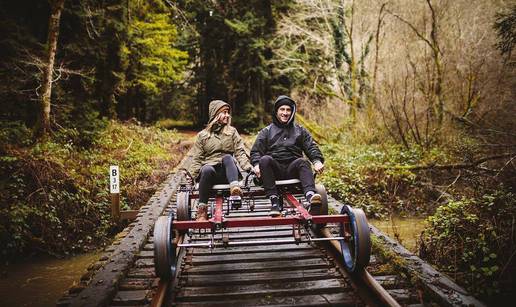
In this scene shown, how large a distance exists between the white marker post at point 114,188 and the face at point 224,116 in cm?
324

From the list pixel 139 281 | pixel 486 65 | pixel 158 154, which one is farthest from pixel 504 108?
pixel 158 154

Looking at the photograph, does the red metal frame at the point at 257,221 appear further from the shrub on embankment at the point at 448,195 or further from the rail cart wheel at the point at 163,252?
the shrub on embankment at the point at 448,195

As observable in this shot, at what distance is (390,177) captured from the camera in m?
9.58

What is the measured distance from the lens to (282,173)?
15.3ft

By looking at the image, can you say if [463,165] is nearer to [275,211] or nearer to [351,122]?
[275,211]

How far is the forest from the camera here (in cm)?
582

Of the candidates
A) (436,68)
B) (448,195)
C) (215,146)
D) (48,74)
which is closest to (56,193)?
(48,74)

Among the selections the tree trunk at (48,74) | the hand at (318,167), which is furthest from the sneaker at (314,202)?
the tree trunk at (48,74)

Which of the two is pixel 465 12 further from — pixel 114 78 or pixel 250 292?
pixel 114 78

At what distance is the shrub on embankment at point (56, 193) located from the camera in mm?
6969

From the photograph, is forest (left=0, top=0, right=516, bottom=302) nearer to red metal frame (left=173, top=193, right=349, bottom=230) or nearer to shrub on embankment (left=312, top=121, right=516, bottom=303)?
shrub on embankment (left=312, top=121, right=516, bottom=303)

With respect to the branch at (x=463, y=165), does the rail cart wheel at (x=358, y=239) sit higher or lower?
lower

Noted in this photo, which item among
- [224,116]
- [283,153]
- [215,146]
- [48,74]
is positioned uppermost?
[48,74]

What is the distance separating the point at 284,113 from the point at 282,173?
87 cm
